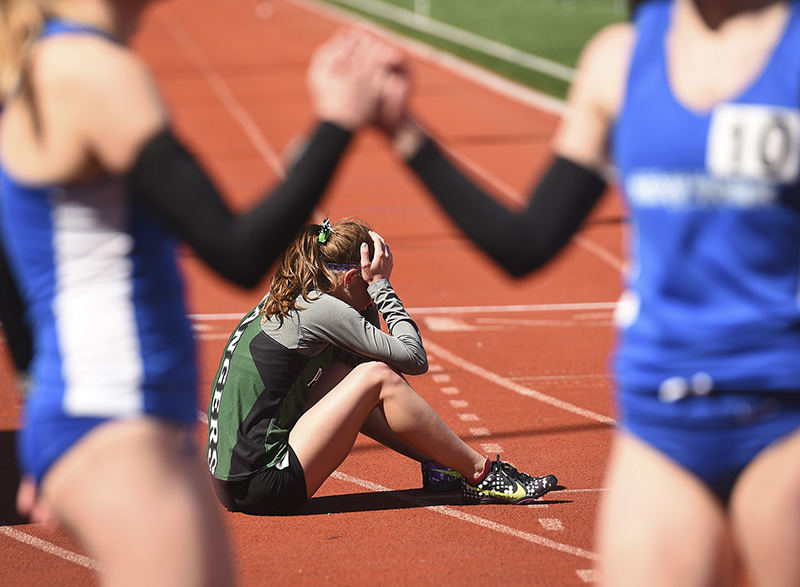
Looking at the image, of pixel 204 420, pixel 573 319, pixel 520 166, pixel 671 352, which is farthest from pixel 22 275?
pixel 520 166

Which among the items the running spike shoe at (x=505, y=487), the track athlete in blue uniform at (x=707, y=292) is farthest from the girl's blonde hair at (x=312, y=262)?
the track athlete in blue uniform at (x=707, y=292)

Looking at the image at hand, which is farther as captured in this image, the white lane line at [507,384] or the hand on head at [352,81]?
the white lane line at [507,384]

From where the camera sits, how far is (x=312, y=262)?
4895 millimetres

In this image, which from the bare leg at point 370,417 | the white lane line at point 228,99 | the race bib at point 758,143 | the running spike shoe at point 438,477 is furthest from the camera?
the white lane line at point 228,99

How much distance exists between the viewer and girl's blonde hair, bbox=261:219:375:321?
490 cm

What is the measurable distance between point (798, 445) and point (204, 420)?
185 inches

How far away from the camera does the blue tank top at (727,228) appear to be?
1978 millimetres

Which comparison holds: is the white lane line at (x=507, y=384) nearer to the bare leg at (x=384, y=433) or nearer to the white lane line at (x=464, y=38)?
Answer: the bare leg at (x=384, y=433)

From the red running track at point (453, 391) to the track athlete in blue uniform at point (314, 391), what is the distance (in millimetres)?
162

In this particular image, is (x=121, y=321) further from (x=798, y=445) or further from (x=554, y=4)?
(x=554, y=4)

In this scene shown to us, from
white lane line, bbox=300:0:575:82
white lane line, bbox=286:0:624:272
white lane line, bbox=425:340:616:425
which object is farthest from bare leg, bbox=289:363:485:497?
white lane line, bbox=300:0:575:82

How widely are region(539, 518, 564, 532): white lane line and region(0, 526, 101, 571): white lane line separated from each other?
164 cm

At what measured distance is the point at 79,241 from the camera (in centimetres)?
207

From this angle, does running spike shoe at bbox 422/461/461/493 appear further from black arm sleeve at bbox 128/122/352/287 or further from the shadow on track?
black arm sleeve at bbox 128/122/352/287
